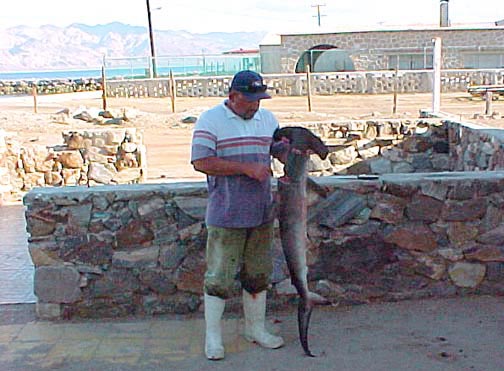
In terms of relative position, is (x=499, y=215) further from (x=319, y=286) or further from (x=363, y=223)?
(x=319, y=286)

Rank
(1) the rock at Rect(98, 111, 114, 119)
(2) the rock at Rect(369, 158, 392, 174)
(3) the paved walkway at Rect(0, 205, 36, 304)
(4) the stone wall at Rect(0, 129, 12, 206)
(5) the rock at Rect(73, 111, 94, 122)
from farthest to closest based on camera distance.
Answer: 1. (1) the rock at Rect(98, 111, 114, 119)
2. (5) the rock at Rect(73, 111, 94, 122)
3. (2) the rock at Rect(369, 158, 392, 174)
4. (4) the stone wall at Rect(0, 129, 12, 206)
5. (3) the paved walkway at Rect(0, 205, 36, 304)

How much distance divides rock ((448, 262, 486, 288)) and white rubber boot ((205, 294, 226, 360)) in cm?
→ 179

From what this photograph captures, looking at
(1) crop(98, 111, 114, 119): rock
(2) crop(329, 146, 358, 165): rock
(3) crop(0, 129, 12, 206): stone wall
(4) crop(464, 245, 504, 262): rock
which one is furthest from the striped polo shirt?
(1) crop(98, 111, 114, 119): rock

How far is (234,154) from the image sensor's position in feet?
14.4

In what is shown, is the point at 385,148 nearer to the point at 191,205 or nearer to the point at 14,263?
the point at 14,263

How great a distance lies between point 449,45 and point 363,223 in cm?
3642

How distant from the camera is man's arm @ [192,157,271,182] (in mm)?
4320

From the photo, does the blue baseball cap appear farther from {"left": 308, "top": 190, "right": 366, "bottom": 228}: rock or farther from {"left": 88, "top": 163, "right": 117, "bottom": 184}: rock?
{"left": 88, "top": 163, "right": 117, "bottom": 184}: rock

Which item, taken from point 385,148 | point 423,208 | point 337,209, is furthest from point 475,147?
point 337,209

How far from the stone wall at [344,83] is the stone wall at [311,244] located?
94.8 ft

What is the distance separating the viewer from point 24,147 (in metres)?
12.5

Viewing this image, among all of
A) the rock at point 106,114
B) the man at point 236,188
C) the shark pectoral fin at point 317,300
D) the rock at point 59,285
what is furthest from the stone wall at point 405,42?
the man at point 236,188

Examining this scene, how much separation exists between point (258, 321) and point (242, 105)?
1316mm

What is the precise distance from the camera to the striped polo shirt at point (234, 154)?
437 centimetres
